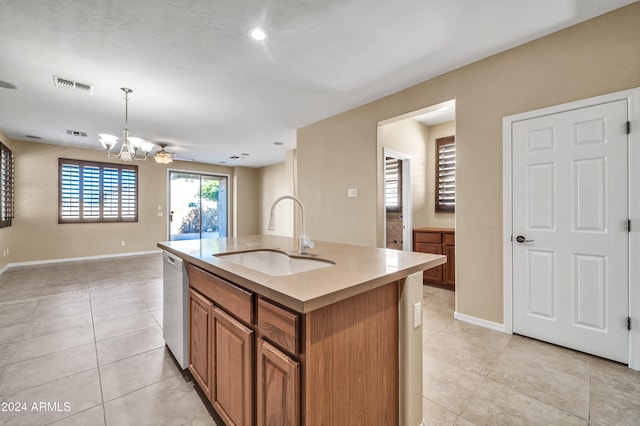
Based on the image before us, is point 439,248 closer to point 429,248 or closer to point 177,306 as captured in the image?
point 429,248

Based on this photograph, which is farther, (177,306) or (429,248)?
(429,248)

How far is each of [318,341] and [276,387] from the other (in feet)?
0.88

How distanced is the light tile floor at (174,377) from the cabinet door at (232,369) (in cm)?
28

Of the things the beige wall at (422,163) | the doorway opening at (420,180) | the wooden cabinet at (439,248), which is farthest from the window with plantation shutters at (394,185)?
the wooden cabinet at (439,248)

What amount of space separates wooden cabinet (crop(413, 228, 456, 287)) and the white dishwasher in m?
3.43

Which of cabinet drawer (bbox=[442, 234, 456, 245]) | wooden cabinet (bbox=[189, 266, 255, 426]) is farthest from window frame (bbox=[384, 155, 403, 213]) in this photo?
wooden cabinet (bbox=[189, 266, 255, 426])

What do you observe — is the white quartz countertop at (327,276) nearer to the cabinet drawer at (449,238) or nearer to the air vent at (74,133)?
the cabinet drawer at (449,238)

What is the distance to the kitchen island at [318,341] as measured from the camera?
2.94ft

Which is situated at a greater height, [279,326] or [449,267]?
[279,326]

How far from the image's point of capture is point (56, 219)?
5.82 metres

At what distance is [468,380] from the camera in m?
1.80

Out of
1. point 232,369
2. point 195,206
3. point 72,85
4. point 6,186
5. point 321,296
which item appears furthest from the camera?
point 195,206

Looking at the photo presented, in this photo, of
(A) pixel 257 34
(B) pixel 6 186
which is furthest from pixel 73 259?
(A) pixel 257 34

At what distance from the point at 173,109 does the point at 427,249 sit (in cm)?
431
